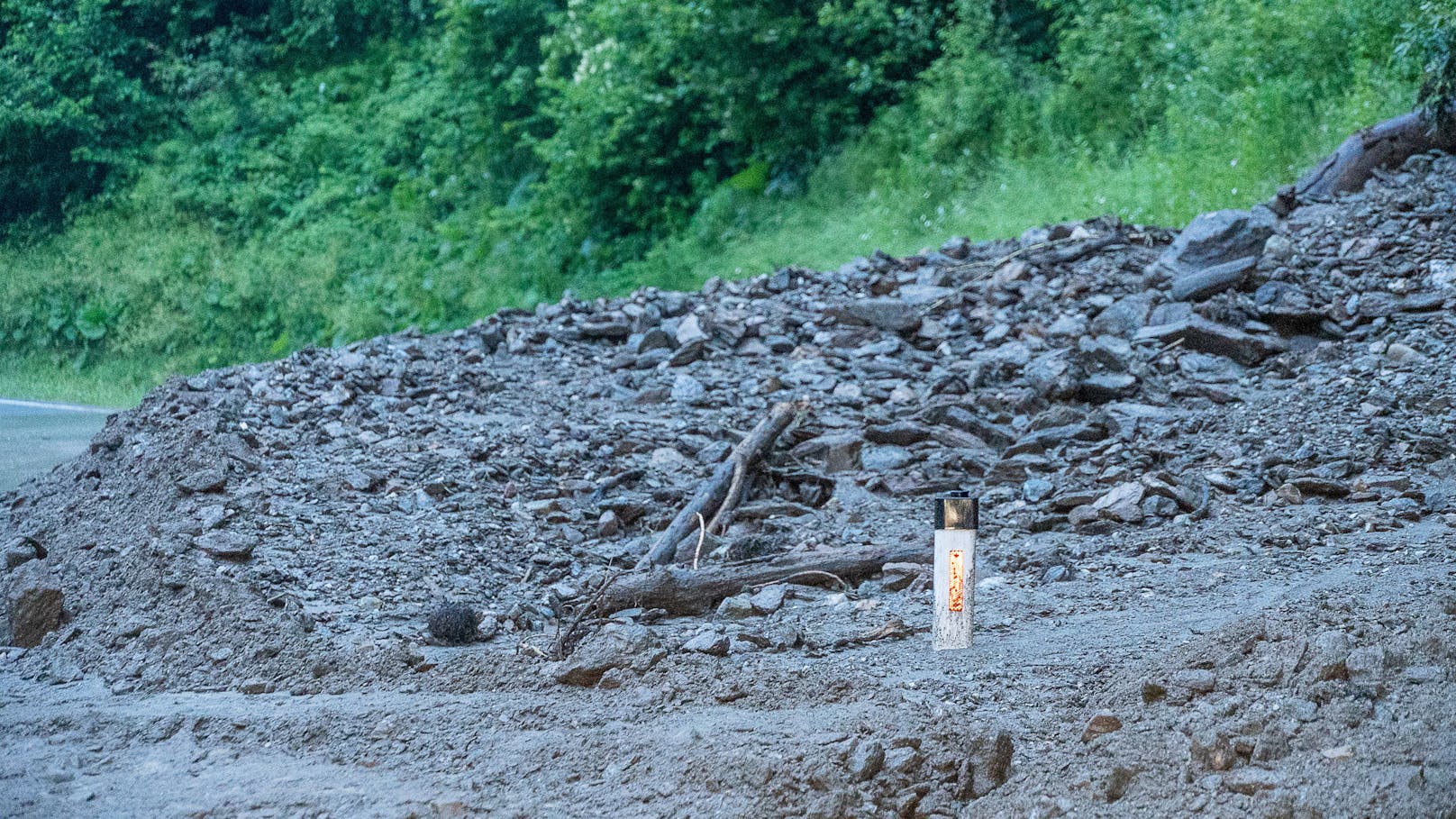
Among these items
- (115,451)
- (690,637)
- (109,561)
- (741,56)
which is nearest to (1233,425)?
(690,637)

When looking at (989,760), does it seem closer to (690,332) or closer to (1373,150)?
(690,332)

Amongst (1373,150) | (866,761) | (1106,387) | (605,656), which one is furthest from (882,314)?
(866,761)

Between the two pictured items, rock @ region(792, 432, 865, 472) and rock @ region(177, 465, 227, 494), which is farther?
rock @ region(792, 432, 865, 472)

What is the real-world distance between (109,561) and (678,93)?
10.1 meters

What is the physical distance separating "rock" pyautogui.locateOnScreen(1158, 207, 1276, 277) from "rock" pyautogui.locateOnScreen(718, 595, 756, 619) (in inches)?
155

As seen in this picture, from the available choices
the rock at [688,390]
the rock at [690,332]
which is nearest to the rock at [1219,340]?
the rock at [688,390]

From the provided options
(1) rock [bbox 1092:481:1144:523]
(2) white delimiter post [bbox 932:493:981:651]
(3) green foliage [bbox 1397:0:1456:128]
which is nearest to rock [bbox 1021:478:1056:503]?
(1) rock [bbox 1092:481:1144:523]

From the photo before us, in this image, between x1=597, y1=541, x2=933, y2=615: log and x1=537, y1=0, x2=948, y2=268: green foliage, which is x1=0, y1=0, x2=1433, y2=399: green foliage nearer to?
x1=537, y1=0, x2=948, y2=268: green foliage

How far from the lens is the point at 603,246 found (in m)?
14.2

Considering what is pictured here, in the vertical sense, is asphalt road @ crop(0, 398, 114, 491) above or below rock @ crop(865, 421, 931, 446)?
below

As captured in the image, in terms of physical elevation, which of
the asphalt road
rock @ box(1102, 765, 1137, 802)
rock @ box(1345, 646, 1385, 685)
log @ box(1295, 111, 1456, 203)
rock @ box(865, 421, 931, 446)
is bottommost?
the asphalt road

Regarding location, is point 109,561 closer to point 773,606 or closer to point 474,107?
point 773,606

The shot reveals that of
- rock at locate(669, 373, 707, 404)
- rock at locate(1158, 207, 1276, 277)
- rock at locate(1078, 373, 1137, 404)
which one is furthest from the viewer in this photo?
rock at locate(1158, 207, 1276, 277)

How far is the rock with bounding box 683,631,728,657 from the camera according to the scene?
10.4 feet
